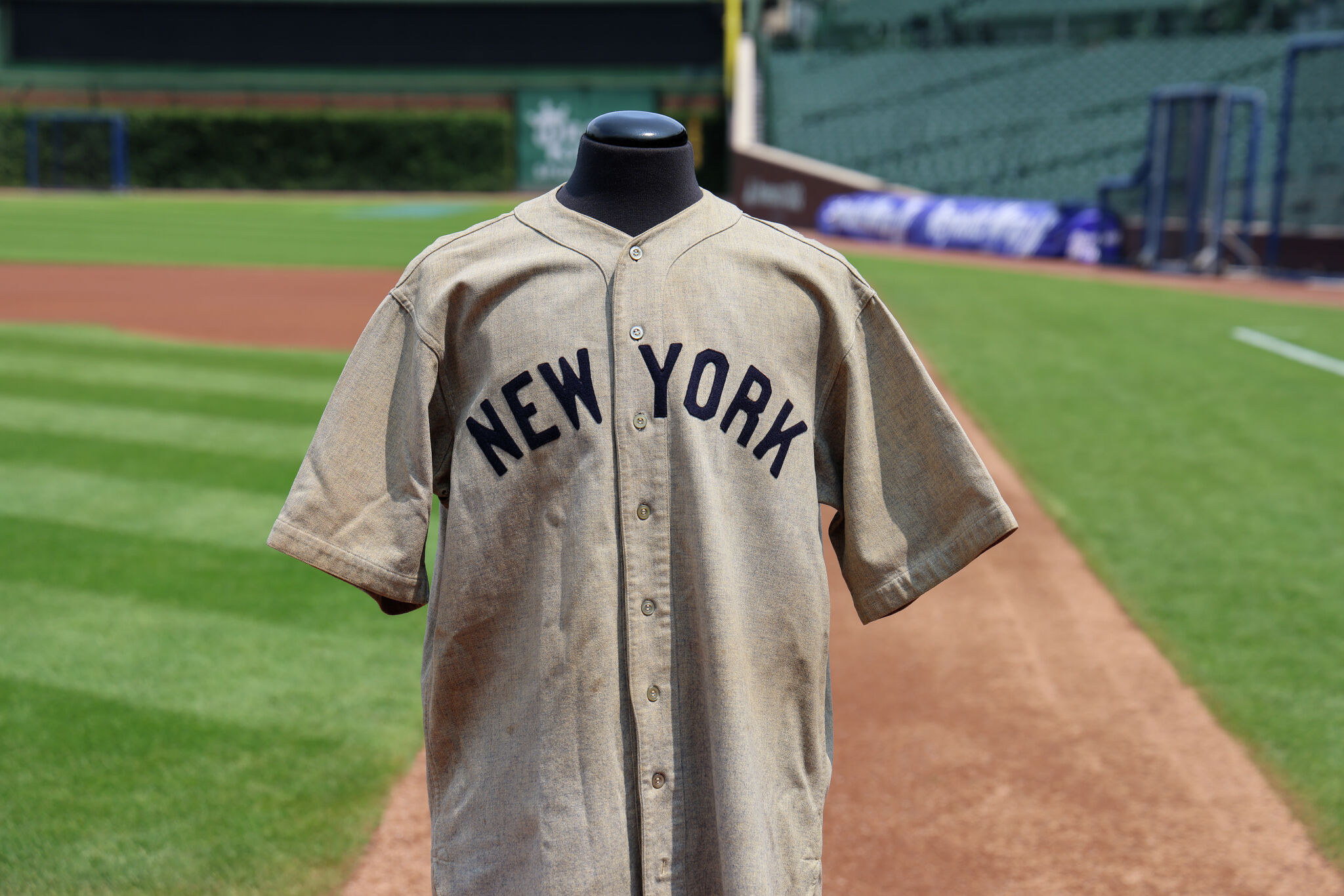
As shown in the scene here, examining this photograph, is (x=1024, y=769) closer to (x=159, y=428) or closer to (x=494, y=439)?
(x=494, y=439)

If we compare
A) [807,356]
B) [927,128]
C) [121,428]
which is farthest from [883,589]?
[927,128]

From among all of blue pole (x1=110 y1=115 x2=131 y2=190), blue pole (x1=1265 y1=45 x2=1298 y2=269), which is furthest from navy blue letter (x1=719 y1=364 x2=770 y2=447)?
blue pole (x1=110 y1=115 x2=131 y2=190)

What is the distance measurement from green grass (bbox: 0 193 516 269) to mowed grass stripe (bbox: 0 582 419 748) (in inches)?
398

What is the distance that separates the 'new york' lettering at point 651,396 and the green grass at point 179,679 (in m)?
1.65

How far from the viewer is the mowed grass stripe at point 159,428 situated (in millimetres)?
6961

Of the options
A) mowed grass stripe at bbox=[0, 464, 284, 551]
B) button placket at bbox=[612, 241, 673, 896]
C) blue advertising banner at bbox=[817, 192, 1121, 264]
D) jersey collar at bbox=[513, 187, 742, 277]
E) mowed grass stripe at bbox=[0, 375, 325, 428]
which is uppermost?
jersey collar at bbox=[513, 187, 742, 277]

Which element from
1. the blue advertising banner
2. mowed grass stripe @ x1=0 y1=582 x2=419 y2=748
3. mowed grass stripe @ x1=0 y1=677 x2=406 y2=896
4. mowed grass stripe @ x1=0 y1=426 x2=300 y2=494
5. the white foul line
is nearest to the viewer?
mowed grass stripe @ x1=0 y1=677 x2=406 y2=896

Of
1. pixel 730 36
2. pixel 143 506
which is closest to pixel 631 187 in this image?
pixel 143 506

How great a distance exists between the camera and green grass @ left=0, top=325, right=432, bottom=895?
3.04 metres

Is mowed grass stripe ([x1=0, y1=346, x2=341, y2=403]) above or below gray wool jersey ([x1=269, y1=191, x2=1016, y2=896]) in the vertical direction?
below

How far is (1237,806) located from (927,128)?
2636cm

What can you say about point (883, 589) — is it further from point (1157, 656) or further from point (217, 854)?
point (1157, 656)

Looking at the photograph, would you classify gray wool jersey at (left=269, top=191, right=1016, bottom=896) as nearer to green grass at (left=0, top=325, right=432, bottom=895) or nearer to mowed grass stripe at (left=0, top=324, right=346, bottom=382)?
green grass at (left=0, top=325, right=432, bottom=895)

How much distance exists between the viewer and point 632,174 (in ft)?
5.96
